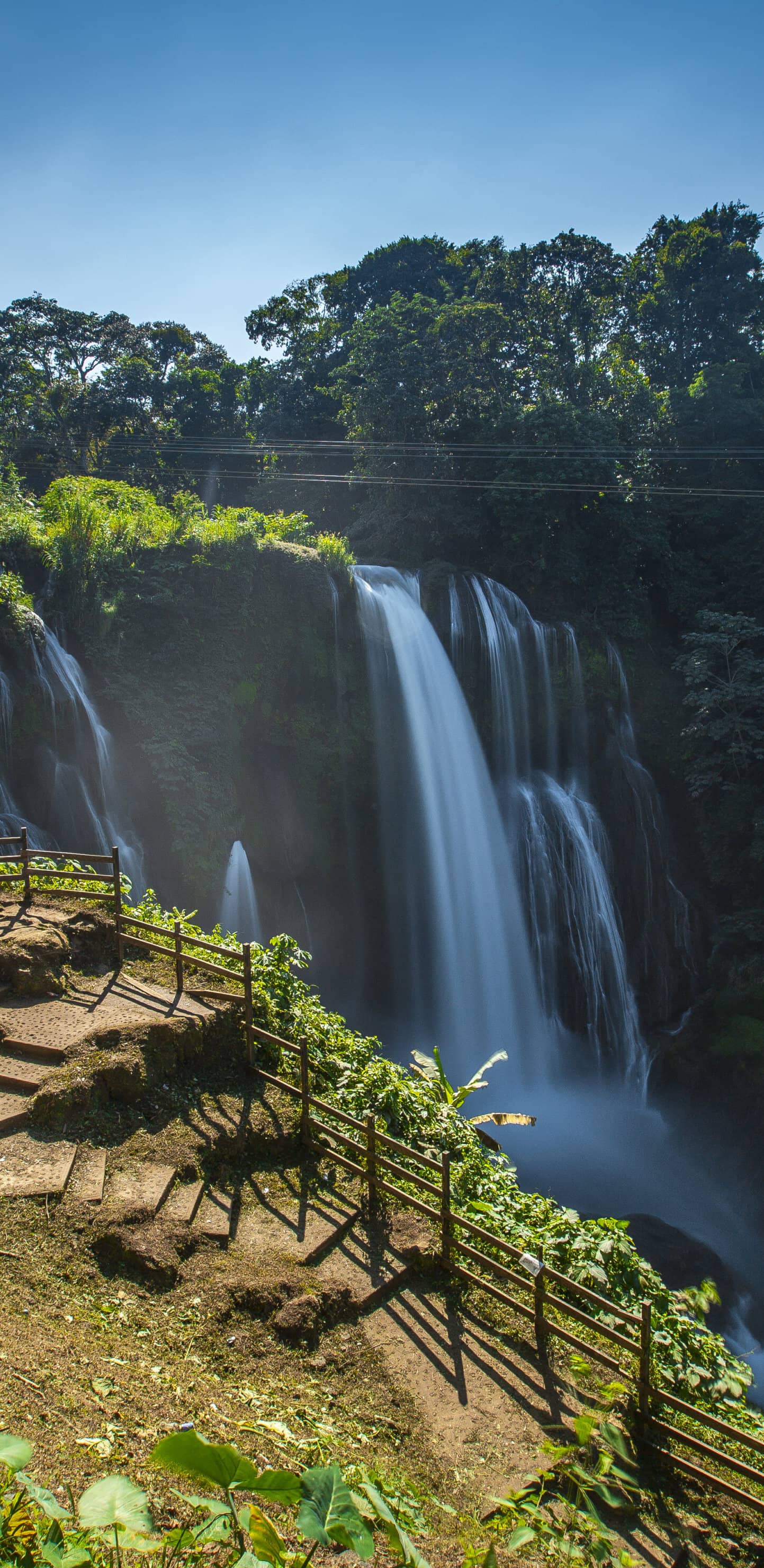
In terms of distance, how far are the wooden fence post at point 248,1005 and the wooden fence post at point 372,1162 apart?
1263 mm

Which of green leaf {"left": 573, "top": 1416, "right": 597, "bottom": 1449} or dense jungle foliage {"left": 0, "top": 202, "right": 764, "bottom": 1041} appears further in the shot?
dense jungle foliage {"left": 0, "top": 202, "right": 764, "bottom": 1041}

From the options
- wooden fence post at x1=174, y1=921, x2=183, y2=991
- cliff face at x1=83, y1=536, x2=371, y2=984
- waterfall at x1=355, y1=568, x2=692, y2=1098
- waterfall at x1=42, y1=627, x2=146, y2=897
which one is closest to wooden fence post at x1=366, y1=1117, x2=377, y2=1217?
wooden fence post at x1=174, y1=921, x2=183, y2=991

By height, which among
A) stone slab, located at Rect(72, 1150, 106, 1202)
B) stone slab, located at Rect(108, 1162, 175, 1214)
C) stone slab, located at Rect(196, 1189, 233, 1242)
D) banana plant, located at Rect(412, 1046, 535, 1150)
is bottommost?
banana plant, located at Rect(412, 1046, 535, 1150)

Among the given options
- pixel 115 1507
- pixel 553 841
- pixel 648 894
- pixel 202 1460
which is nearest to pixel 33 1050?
pixel 115 1507

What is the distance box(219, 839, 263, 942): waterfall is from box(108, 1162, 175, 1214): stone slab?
365 inches

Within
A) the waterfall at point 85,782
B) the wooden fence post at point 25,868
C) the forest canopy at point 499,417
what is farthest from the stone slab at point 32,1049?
the forest canopy at point 499,417

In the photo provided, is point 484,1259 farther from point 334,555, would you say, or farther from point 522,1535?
point 334,555

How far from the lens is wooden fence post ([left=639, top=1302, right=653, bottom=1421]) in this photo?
3.70 meters

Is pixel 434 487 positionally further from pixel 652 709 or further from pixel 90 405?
pixel 90 405

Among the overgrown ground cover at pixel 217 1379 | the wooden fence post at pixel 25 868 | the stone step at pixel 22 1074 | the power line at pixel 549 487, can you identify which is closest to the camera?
the overgrown ground cover at pixel 217 1379

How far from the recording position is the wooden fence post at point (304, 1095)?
536 cm

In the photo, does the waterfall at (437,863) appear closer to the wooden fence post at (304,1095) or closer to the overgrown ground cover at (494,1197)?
the overgrown ground cover at (494,1197)

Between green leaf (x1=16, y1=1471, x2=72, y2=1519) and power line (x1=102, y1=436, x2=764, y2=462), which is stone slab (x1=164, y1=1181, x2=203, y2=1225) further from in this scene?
power line (x1=102, y1=436, x2=764, y2=462)

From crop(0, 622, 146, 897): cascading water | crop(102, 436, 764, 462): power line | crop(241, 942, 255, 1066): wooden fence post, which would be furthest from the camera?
crop(102, 436, 764, 462): power line
